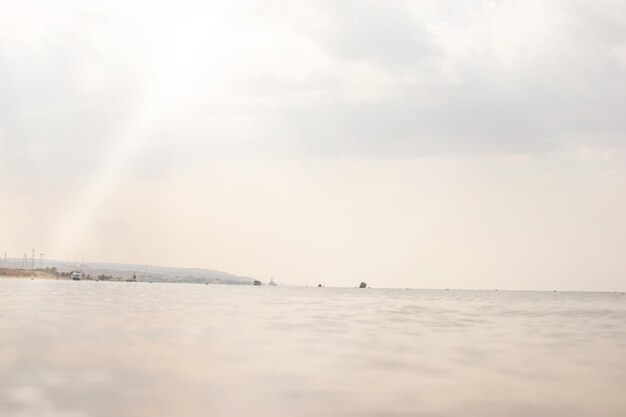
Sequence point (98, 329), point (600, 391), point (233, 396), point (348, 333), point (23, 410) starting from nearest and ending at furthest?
point (23, 410) → point (233, 396) → point (600, 391) → point (98, 329) → point (348, 333)

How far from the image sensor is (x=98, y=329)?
39.6 m

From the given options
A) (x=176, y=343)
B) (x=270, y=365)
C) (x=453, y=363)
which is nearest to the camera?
(x=270, y=365)

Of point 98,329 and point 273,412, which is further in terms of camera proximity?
point 98,329

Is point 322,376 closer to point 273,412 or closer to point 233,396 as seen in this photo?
point 233,396

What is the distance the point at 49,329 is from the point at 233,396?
2464 cm

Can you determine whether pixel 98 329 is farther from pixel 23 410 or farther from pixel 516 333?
pixel 516 333

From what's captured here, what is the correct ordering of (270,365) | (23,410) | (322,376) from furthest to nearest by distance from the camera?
(270,365)
(322,376)
(23,410)

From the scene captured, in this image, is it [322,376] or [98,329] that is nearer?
[322,376]

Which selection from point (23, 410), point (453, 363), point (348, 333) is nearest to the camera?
point (23, 410)

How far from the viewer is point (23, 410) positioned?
1564 cm

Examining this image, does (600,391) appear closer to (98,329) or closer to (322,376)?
(322,376)

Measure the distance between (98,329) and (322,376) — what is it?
72.9ft

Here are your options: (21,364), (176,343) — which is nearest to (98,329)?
(176,343)

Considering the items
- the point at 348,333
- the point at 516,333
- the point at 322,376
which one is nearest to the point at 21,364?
the point at 322,376
